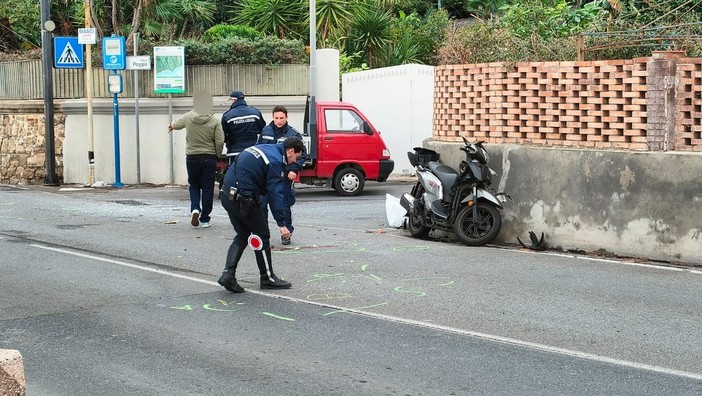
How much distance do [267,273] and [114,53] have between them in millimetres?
12626

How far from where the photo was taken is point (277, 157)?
31.4ft

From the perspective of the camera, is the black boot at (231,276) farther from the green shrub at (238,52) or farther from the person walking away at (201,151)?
the green shrub at (238,52)

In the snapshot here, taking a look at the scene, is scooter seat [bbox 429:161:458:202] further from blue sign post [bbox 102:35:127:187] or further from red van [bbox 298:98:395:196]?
blue sign post [bbox 102:35:127:187]

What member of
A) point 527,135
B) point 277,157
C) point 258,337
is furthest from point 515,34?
point 258,337

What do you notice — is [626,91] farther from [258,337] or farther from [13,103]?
[13,103]

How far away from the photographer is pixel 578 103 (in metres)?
12.3

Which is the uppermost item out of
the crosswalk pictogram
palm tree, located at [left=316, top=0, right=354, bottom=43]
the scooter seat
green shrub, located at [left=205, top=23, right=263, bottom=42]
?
palm tree, located at [left=316, top=0, right=354, bottom=43]

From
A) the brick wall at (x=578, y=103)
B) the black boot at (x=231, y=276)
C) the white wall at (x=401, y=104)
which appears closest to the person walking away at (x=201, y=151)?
the brick wall at (x=578, y=103)

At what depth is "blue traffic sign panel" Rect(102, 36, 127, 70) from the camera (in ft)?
69.1

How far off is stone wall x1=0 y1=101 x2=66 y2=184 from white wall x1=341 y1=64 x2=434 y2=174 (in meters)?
6.85

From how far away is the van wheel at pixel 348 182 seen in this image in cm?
1947

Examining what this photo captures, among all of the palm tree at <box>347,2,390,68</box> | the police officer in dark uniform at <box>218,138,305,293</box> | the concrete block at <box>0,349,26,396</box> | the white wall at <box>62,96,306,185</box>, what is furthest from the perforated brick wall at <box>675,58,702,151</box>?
the palm tree at <box>347,2,390,68</box>

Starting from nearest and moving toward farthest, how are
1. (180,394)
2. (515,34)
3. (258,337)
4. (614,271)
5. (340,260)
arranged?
1. (180,394)
2. (258,337)
3. (614,271)
4. (340,260)
5. (515,34)

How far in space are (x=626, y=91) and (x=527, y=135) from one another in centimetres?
154
